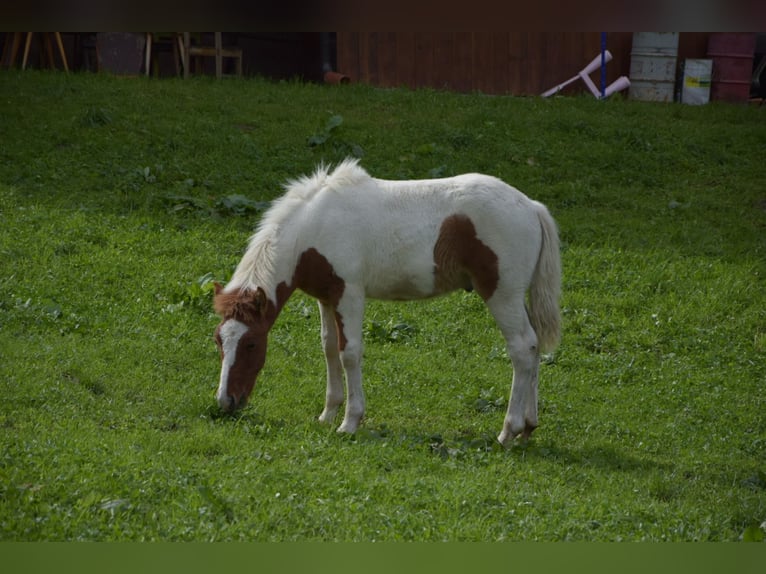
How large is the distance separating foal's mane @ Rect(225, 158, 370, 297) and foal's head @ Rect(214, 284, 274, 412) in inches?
4.5

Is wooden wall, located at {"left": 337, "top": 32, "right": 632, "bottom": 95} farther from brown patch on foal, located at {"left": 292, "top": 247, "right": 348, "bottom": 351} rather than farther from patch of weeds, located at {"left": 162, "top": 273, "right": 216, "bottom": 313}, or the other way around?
brown patch on foal, located at {"left": 292, "top": 247, "right": 348, "bottom": 351}

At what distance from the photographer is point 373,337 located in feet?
30.4

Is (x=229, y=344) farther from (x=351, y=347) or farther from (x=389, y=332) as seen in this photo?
(x=389, y=332)

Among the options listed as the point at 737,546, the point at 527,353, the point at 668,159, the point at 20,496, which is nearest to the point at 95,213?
the point at 527,353

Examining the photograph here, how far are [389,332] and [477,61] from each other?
1051 centimetres

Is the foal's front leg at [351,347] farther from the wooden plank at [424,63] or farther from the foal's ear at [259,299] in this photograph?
the wooden plank at [424,63]

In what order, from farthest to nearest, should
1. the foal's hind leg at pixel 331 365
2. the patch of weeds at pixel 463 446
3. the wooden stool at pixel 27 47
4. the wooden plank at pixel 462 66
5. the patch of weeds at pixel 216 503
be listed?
the wooden plank at pixel 462 66, the wooden stool at pixel 27 47, the foal's hind leg at pixel 331 365, the patch of weeds at pixel 463 446, the patch of weeds at pixel 216 503

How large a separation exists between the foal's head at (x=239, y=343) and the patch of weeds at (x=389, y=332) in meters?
2.65

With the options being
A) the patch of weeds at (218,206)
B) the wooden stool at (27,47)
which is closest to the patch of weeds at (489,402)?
the patch of weeds at (218,206)

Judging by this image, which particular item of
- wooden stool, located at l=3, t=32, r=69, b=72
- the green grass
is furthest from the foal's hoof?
wooden stool, located at l=3, t=32, r=69, b=72

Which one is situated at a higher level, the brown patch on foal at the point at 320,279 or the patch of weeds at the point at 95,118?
the patch of weeds at the point at 95,118

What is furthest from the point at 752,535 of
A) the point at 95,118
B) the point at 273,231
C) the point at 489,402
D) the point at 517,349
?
the point at 95,118

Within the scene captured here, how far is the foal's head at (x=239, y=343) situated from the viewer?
6.64 m

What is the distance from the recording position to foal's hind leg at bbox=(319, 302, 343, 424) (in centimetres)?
728
